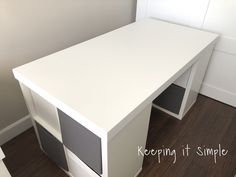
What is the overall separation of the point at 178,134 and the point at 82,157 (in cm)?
90

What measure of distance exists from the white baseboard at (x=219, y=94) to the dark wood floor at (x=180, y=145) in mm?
52

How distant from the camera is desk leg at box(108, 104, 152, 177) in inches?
35.6

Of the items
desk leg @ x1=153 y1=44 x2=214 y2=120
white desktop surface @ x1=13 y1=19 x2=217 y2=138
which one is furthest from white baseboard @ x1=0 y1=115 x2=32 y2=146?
desk leg @ x1=153 y1=44 x2=214 y2=120

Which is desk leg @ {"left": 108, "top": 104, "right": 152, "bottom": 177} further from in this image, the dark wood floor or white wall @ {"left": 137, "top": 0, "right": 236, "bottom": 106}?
white wall @ {"left": 137, "top": 0, "right": 236, "bottom": 106}

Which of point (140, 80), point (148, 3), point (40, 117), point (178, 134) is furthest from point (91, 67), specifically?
point (148, 3)

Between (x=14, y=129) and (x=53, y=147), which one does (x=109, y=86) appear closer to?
(x=53, y=147)

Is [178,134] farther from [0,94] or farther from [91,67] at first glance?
[0,94]

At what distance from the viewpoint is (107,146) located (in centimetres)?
82

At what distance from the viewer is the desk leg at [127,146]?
90 cm

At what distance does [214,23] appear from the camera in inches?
64.9

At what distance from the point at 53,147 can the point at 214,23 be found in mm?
1486

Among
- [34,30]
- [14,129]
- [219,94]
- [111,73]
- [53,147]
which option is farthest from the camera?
[219,94]

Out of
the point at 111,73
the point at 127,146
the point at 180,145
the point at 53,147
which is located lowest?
the point at 180,145

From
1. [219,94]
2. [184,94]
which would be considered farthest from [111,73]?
[219,94]
